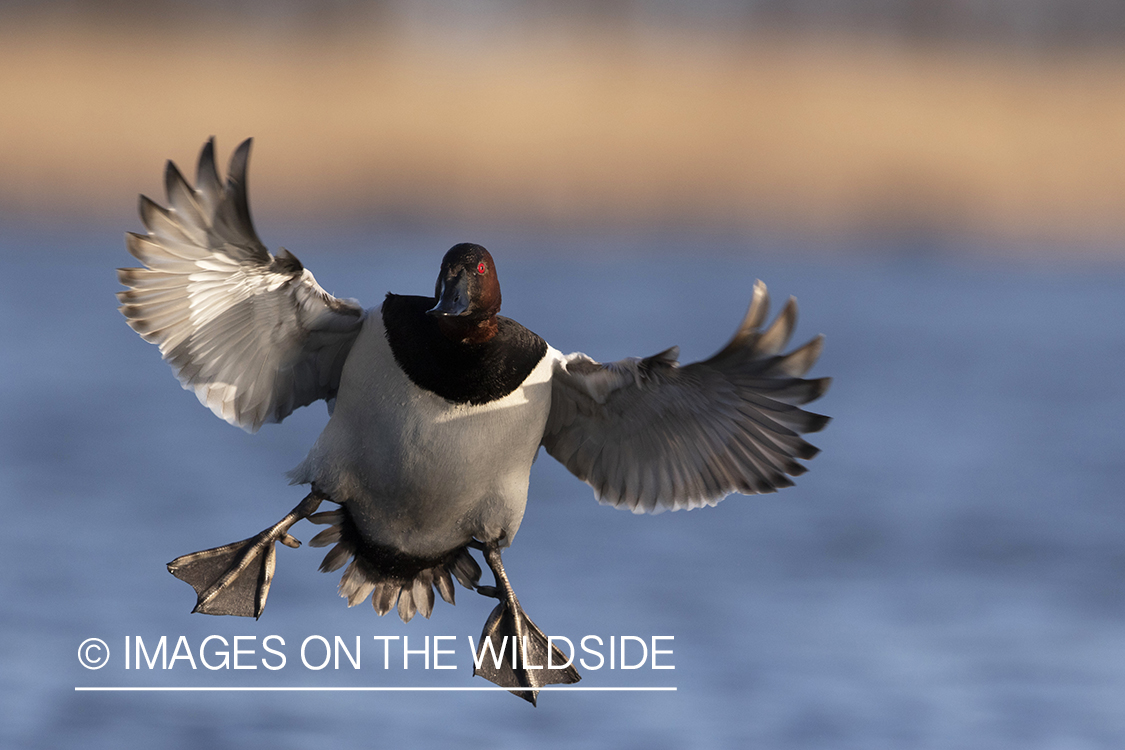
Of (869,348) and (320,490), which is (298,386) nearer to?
(320,490)

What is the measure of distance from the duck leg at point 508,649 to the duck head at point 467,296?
2.99 feet

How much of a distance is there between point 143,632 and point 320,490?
5.17 metres

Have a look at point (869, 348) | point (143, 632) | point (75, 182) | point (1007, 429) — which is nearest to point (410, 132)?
point (75, 182)

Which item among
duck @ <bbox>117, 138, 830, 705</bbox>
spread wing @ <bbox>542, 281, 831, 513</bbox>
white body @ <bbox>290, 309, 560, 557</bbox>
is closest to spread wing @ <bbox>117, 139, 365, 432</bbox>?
duck @ <bbox>117, 138, 830, 705</bbox>

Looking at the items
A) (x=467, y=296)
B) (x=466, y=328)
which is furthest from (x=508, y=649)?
(x=467, y=296)

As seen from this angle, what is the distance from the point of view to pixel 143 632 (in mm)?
9797

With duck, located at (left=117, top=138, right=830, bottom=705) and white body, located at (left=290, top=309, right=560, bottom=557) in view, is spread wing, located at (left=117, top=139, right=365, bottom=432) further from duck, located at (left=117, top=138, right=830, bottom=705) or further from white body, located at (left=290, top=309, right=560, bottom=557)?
white body, located at (left=290, top=309, right=560, bottom=557)

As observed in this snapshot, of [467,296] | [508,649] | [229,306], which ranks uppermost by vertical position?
[229,306]

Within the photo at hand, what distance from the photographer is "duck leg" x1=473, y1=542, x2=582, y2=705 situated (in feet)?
17.9

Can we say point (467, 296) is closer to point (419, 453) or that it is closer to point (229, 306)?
point (419, 453)

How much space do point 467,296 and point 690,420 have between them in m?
1.13

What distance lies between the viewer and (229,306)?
16.6 ft

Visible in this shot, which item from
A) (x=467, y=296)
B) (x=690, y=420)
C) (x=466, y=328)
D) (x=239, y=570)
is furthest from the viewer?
(x=690, y=420)

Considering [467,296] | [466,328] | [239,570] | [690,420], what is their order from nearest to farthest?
[467,296]
[466,328]
[239,570]
[690,420]
